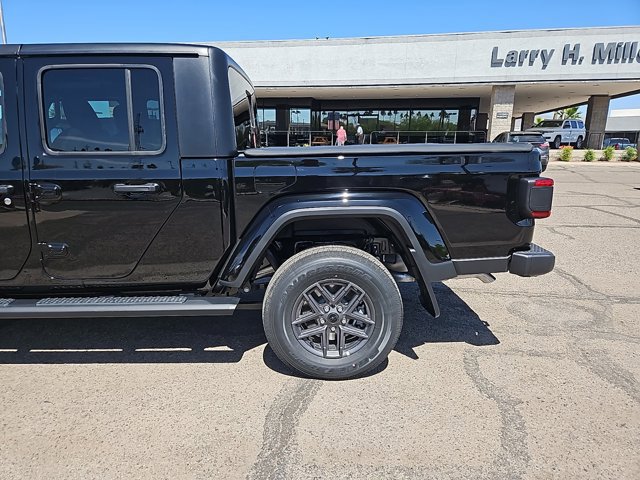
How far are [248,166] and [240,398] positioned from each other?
4.85 ft

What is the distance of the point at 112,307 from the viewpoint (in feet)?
9.00

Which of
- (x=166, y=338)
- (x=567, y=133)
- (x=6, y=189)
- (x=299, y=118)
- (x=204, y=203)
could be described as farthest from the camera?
(x=567, y=133)

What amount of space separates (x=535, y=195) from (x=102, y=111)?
Result: 2832mm

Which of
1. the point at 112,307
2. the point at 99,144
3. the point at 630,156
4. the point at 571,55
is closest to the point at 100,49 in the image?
the point at 99,144

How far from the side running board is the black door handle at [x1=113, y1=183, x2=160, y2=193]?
72 cm

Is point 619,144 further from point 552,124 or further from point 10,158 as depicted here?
point 10,158

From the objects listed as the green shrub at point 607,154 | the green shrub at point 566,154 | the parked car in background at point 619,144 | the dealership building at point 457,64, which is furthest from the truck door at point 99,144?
the parked car in background at point 619,144

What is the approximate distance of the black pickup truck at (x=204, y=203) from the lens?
2660 millimetres

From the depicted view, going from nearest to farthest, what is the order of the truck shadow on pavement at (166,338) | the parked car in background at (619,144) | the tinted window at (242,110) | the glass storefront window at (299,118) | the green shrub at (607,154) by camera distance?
the tinted window at (242,110) → the truck shadow on pavement at (166,338) → the green shrub at (607,154) → the glass storefront window at (299,118) → the parked car in background at (619,144)

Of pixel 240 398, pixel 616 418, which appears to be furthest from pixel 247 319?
pixel 616 418

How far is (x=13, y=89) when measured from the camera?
8.66 ft

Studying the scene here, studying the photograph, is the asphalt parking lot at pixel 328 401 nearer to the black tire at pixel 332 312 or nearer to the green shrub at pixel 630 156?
the black tire at pixel 332 312

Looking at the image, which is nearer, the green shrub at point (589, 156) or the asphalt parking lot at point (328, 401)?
the asphalt parking lot at point (328, 401)

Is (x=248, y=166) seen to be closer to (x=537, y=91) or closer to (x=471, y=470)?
(x=471, y=470)
